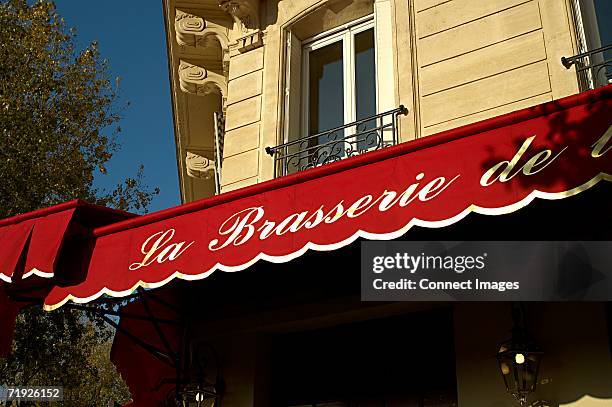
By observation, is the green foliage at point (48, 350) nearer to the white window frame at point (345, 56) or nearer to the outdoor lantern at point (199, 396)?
the outdoor lantern at point (199, 396)

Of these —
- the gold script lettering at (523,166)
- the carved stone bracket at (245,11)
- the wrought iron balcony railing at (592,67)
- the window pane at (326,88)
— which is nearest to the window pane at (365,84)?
the window pane at (326,88)

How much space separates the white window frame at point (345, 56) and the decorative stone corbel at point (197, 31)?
1482mm

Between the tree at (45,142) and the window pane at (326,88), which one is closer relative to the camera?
the window pane at (326,88)

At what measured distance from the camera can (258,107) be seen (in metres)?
8.30

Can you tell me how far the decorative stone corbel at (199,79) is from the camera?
35.6 feet

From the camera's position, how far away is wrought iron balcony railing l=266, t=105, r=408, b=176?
23.2ft

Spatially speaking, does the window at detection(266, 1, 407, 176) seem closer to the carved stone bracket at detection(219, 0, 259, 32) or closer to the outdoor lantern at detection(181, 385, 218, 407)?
the carved stone bracket at detection(219, 0, 259, 32)

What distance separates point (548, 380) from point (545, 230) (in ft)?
Result: 3.84

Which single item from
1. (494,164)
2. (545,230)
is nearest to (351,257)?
(545,230)

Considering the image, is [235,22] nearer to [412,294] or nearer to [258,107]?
[258,107]

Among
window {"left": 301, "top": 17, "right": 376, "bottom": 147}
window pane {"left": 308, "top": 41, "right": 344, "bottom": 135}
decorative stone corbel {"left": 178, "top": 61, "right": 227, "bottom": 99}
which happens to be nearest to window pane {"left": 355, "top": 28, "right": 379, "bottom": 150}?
window {"left": 301, "top": 17, "right": 376, "bottom": 147}

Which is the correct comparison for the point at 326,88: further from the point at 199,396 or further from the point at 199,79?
the point at 199,396

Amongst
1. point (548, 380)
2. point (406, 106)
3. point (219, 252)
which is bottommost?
point (548, 380)

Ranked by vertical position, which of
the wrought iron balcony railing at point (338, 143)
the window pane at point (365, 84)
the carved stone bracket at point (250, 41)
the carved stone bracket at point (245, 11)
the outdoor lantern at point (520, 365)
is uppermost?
the carved stone bracket at point (245, 11)
